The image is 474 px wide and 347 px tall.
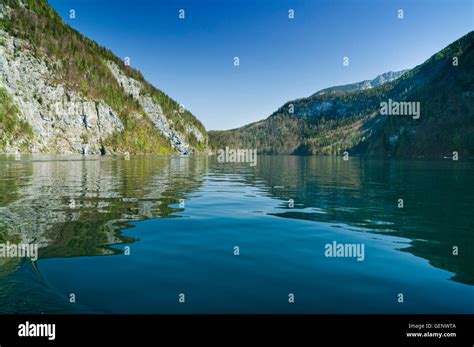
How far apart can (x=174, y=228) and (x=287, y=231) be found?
564cm

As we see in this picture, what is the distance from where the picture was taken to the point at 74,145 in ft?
584

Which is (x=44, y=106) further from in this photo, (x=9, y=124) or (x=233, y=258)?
(x=233, y=258)

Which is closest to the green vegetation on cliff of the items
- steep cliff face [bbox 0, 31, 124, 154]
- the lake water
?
steep cliff face [bbox 0, 31, 124, 154]

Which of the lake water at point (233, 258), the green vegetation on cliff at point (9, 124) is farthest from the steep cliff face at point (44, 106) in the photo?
the lake water at point (233, 258)

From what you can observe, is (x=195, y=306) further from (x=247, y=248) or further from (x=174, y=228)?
(x=174, y=228)

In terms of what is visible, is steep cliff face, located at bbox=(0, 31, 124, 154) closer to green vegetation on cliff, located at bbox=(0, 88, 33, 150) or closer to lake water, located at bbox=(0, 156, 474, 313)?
green vegetation on cliff, located at bbox=(0, 88, 33, 150)
